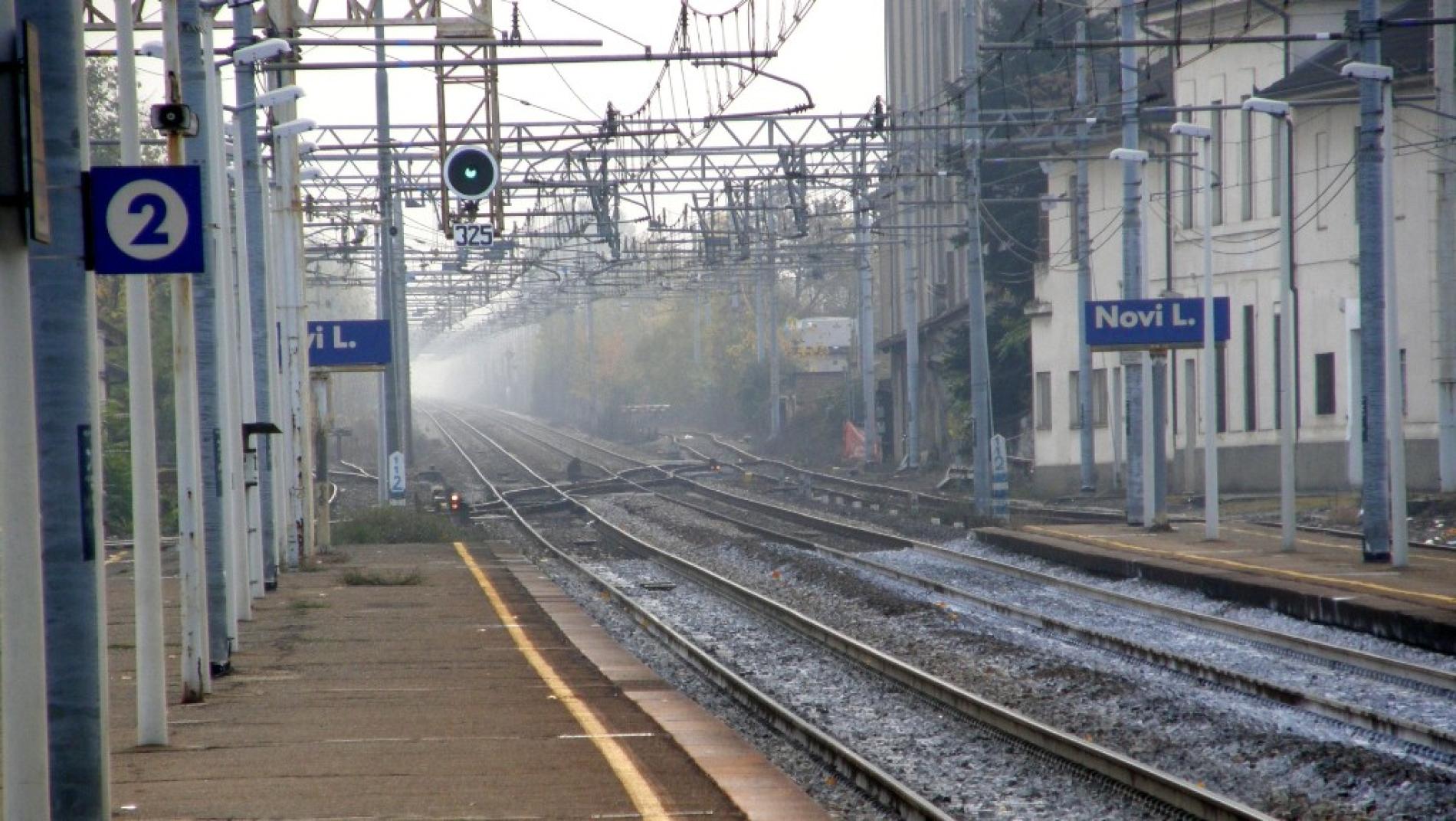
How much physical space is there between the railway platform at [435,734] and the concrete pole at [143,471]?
1.03 ft

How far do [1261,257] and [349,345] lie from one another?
19249 millimetres

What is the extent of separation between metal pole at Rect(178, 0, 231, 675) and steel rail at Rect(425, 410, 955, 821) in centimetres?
403

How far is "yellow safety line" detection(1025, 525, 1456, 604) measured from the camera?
678 inches

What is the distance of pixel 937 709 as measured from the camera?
1328 centimetres

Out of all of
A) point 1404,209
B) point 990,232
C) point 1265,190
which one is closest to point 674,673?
point 1404,209

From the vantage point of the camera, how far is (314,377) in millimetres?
28688

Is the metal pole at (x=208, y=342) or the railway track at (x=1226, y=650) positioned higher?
the metal pole at (x=208, y=342)

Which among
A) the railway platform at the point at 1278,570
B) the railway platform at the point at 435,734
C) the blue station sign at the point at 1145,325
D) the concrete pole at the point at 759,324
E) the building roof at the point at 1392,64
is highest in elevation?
the building roof at the point at 1392,64

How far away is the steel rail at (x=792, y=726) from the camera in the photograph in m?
9.66

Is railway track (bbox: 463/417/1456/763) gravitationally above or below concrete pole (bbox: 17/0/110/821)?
below

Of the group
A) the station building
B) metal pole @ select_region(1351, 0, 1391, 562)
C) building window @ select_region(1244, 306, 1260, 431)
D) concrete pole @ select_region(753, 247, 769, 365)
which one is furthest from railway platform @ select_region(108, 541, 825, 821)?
concrete pole @ select_region(753, 247, 769, 365)

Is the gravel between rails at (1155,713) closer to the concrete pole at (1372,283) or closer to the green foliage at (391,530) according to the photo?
the concrete pole at (1372,283)

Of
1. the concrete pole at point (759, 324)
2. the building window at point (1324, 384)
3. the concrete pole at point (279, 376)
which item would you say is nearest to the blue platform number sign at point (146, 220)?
the concrete pole at point (279, 376)

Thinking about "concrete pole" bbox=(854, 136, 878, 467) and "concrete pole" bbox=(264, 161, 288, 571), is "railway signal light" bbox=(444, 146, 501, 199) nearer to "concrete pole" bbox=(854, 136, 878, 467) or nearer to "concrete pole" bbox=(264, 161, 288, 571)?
"concrete pole" bbox=(264, 161, 288, 571)
